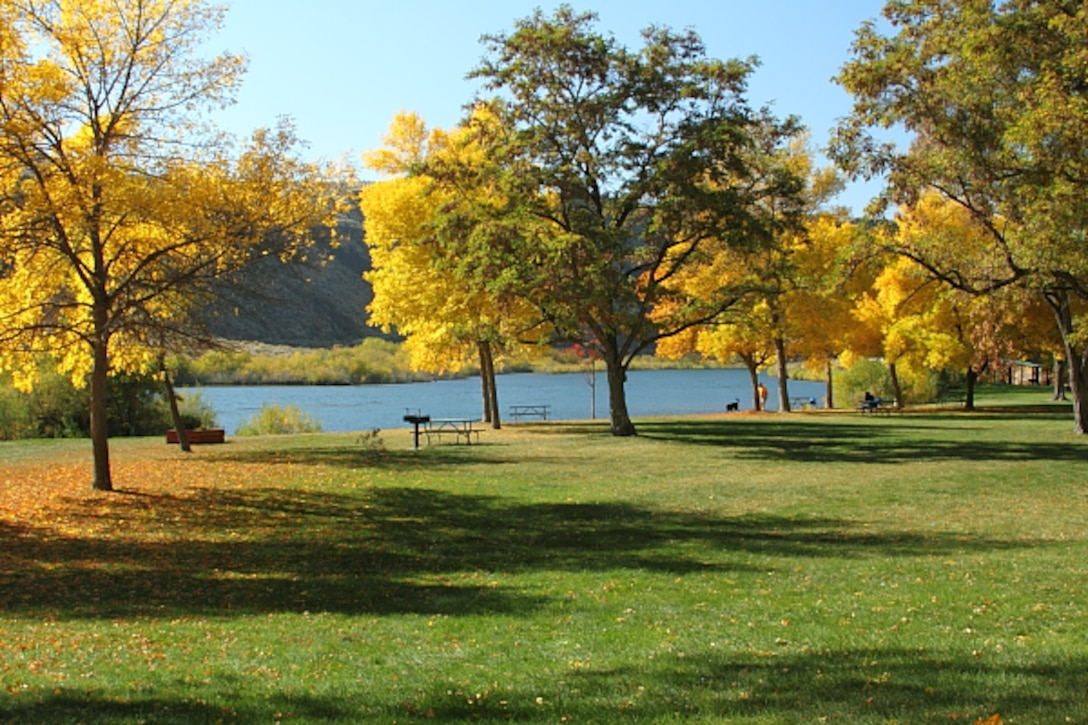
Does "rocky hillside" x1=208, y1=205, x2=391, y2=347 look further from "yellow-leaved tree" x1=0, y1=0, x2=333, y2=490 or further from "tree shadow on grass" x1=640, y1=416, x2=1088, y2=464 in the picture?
"yellow-leaved tree" x1=0, y1=0, x2=333, y2=490

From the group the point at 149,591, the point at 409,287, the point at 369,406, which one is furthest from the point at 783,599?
the point at 369,406

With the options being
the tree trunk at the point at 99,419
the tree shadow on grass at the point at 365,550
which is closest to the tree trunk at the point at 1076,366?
the tree shadow on grass at the point at 365,550

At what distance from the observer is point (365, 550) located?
40.5ft

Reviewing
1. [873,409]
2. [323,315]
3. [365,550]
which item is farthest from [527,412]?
[323,315]

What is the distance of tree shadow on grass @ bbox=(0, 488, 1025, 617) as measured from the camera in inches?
375

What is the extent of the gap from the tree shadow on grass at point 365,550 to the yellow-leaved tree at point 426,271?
15311 mm

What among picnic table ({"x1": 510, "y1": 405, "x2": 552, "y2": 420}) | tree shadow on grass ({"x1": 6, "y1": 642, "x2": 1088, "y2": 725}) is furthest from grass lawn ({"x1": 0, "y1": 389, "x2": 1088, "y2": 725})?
picnic table ({"x1": 510, "y1": 405, "x2": 552, "y2": 420})

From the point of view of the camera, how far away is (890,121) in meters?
23.9

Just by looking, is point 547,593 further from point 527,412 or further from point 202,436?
point 527,412

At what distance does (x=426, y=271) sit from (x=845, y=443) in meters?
15.8

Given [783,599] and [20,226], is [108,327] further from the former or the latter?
[783,599]

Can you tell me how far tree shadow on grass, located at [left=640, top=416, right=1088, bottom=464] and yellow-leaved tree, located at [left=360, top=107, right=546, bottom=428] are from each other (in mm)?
6657

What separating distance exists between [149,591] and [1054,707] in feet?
27.9

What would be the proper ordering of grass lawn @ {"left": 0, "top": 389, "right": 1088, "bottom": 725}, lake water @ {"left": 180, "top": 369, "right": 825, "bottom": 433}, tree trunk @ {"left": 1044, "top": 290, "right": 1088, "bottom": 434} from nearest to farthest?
grass lawn @ {"left": 0, "top": 389, "right": 1088, "bottom": 725}
tree trunk @ {"left": 1044, "top": 290, "right": 1088, "bottom": 434}
lake water @ {"left": 180, "top": 369, "right": 825, "bottom": 433}
